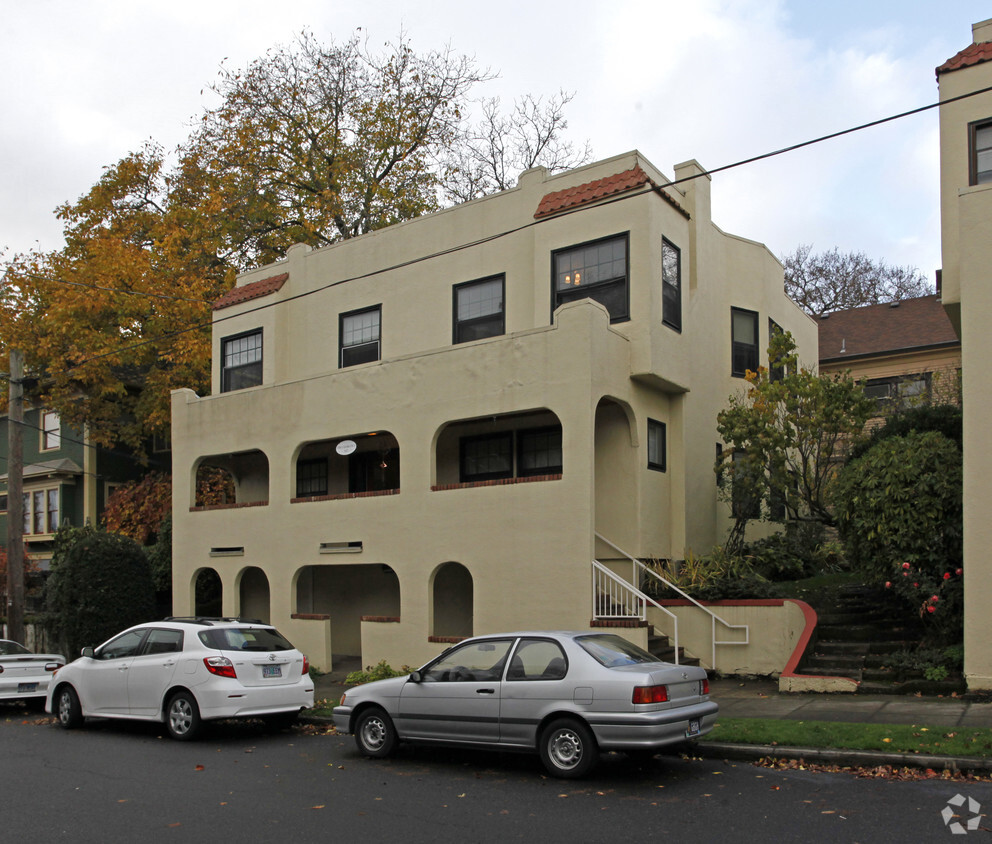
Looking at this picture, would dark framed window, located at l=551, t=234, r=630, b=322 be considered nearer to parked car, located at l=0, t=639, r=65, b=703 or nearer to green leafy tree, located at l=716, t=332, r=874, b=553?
green leafy tree, located at l=716, t=332, r=874, b=553

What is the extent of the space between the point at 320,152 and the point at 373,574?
50.4ft

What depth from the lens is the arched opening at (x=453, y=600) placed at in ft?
60.8

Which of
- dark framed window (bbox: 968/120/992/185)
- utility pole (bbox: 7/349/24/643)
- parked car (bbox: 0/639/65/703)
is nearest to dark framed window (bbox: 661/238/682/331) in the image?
dark framed window (bbox: 968/120/992/185)

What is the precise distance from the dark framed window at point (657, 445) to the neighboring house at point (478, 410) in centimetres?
5

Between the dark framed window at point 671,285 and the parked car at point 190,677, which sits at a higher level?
the dark framed window at point 671,285

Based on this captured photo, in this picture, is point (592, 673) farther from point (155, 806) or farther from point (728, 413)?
point (728, 413)

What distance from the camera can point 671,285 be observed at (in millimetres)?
17516

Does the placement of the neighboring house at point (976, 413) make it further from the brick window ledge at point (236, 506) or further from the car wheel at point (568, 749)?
the brick window ledge at point (236, 506)

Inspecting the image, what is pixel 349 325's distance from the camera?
2091 centimetres

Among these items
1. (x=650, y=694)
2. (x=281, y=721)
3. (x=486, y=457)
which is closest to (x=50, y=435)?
(x=486, y=457)

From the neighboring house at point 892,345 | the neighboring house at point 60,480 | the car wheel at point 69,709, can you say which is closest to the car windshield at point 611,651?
the car wheel at point 69,709

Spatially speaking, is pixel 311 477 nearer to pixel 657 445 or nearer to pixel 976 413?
pixel 657 445

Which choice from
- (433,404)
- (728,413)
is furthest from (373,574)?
(728,413)

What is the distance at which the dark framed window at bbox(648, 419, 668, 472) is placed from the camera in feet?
57.0
